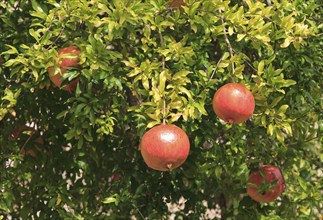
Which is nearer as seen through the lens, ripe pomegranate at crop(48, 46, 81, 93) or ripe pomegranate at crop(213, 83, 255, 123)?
ripe pomegranate at crop(213, 83, 255, 123)

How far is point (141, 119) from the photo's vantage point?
232cm

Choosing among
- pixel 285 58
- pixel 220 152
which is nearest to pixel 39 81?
pixel 220 152

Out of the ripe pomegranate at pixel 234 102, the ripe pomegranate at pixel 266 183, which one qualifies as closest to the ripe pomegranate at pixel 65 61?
the ripe pomegranate at pixel 234 102

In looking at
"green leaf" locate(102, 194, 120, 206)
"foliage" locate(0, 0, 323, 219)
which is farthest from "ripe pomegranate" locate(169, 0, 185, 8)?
"green leaf" locate(102, 194, 120, 206)

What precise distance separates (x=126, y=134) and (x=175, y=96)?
785 mm

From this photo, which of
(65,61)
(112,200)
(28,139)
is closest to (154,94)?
(65,61)

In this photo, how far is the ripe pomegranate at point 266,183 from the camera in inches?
111

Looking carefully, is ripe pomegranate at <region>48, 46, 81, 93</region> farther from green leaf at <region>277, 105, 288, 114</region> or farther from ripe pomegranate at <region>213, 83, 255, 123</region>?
green leaf at <region>277, 105, 288, 114</region>

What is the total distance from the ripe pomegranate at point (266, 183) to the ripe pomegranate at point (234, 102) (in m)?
0.76

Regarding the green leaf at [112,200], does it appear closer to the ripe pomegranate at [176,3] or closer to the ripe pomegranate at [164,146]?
the ripe pomegranate at [164,146]

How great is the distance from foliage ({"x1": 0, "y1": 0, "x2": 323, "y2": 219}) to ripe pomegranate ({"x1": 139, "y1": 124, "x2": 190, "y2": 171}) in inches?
3.0

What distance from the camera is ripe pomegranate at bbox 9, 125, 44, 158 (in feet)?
9.31

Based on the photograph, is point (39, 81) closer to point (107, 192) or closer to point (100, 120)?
point (100, 120)

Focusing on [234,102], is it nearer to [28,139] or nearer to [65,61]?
[65,61]
